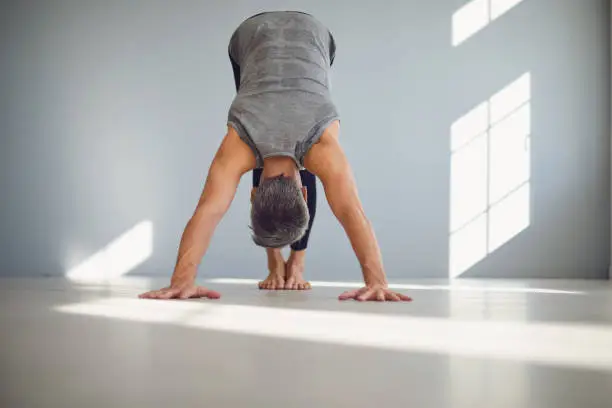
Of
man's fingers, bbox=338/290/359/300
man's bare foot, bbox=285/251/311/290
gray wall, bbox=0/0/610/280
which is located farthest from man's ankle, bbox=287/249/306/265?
gray wall, bbox=0/0/610/280

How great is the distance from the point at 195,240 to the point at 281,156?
493 millimetres

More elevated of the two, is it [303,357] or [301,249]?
[301,249]

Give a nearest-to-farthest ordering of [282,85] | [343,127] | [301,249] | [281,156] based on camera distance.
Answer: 1. [281,156]
2. [282,85]
3. [301,249]
4. [343,127]

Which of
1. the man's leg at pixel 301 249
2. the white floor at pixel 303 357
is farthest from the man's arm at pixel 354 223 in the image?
the man's leg at pixel 301 249

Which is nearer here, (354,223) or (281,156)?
(354,223)

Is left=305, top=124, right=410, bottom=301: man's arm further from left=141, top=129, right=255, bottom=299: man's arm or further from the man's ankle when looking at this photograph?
the man's ankle

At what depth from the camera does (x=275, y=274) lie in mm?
3707

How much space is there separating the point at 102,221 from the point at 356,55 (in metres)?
2.45

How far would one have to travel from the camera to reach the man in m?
2.72

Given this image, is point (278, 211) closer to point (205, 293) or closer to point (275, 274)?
point (205, 293)

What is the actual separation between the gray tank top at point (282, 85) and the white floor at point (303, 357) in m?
0.80

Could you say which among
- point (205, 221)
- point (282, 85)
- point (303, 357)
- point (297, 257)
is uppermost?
point (282, 85)

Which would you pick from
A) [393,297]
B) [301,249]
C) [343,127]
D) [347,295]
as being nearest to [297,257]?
[301,249]

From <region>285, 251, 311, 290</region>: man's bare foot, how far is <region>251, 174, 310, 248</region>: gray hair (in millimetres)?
937
